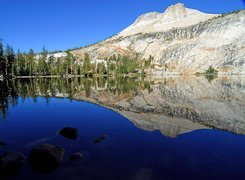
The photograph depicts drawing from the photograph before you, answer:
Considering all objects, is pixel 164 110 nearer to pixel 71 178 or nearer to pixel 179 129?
pixel 179 129

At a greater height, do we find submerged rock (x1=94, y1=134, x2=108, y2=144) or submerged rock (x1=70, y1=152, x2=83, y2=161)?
submerged rock (x1=70, y1=152, x2=83, y2=161)

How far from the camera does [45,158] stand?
18094 millimetres

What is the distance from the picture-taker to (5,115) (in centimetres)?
3659

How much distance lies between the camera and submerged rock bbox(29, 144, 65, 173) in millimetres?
17609

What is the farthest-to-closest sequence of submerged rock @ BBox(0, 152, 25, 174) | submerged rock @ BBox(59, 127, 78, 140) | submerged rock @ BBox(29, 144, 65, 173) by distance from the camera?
submerged rock @ BBox(59, 127, 78, 140), submerged rock @ BBox(29, 144, 65, 173), submerged rock @ BBox(0, 152, 25, 174)

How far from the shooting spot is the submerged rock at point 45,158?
57.8ft

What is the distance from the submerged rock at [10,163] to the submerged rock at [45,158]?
2.58ft

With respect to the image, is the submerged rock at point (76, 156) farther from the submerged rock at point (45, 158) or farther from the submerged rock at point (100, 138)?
the submerged rock at point (100, 138)

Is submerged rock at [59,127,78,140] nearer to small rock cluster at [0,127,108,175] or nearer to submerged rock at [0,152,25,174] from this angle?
small rock cluster at [0,127,108,175]

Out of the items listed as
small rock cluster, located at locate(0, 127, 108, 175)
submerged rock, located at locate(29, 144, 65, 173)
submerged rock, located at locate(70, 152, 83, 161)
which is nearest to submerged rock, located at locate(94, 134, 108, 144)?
submerged rock, located at locate(70, 152, 83, 161)

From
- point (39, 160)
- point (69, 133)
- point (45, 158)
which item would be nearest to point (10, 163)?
point (39, 160)

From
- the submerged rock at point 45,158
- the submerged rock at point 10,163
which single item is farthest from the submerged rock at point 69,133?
the submerged rock at point 10,163

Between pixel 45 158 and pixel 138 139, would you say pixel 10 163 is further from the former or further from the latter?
pixel 138 139

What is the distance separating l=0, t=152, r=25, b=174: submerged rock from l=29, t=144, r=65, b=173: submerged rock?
0.79 meters
